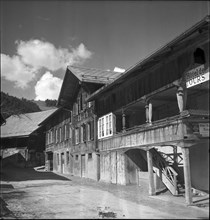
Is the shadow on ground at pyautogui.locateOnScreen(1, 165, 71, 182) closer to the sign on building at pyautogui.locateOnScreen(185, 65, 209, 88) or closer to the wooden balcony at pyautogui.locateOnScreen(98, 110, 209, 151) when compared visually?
the wooden balcony at pyautogui.locateOnScreen(98, 110, 209, 151)

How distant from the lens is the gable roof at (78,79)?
23969mm

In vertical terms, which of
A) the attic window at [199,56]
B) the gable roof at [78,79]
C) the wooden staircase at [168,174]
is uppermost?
the gable roof at [78,79]

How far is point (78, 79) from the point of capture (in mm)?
24750

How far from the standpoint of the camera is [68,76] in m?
27.5

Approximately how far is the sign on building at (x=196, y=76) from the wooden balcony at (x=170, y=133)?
1301mm

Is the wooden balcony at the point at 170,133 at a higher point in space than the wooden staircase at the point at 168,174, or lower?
higher

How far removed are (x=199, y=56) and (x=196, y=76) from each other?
2.85 ft

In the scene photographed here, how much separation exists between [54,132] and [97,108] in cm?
1640

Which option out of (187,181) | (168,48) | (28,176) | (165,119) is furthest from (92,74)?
(187,181)

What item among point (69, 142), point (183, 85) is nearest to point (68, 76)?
point (69, 142)

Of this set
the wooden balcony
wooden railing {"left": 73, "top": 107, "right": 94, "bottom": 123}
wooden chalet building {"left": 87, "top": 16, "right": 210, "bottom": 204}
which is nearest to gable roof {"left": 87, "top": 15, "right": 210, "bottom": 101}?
wooden chalet building {"left": 87, "top": 16, "right": 210, "bottom": 204}

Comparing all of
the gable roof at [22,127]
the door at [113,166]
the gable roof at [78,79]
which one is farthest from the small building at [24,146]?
the door at [113,166]

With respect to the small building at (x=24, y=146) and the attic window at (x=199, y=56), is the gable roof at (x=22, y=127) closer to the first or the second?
the small building at (x=24, y=146)

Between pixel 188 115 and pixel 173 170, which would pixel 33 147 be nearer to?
pixel 173 170
